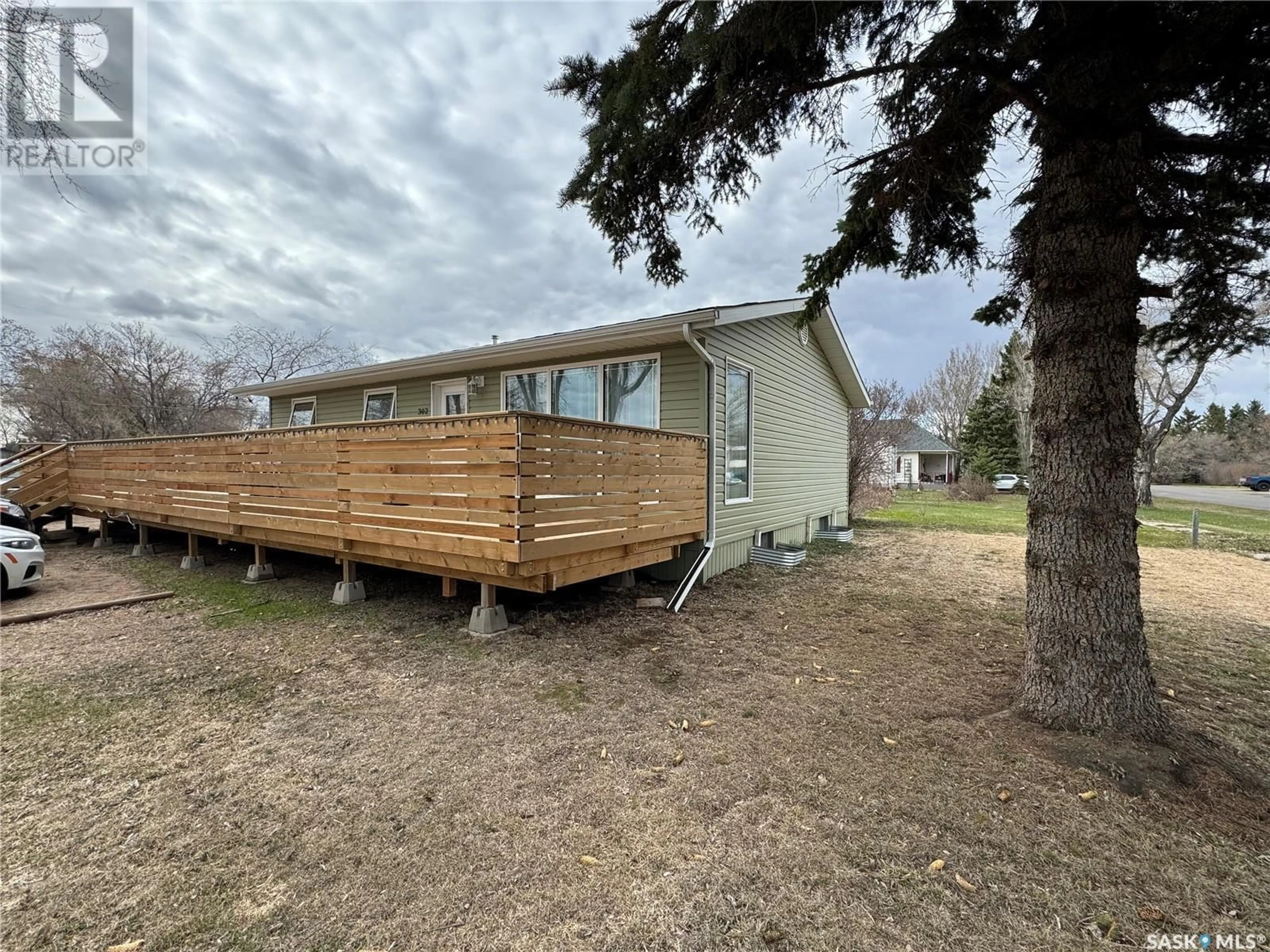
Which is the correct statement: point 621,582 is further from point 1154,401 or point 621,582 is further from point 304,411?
point 1154,401

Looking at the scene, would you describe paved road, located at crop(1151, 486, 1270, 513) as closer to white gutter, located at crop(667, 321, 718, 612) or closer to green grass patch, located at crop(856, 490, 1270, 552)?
green grass patch, located at crop(856, 490, 1270, 552)

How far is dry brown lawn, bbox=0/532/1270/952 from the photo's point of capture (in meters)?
1.81

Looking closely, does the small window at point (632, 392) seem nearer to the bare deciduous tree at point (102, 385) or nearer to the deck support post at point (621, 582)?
the deck support post at point (621, 582)

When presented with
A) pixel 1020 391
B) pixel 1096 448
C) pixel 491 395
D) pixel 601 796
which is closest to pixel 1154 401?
pixel 1020 391

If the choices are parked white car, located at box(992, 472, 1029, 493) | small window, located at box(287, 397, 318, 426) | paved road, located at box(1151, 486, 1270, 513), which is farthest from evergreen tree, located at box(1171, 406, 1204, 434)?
small window, located at box(287, 397, 318, 426)

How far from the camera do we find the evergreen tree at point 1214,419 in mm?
45312

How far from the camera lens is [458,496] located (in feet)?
14.7

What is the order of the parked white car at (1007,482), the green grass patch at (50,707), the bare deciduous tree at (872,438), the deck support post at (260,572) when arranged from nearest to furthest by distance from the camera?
the green grass patch at (50,707) → the deck support post at (260,572) → the bare deciduous tree at (872,438) → the parked white car at (1007,482)

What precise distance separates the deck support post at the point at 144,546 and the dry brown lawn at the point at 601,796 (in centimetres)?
433

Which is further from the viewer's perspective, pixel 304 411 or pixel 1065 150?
pixel 304 411

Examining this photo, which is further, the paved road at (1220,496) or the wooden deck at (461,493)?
the paved road at (1220,496)

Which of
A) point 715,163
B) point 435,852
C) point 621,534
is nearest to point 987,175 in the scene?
point 715,163

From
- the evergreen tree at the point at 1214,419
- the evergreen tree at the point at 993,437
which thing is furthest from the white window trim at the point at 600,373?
the evergreen tree at the point at 1214,419

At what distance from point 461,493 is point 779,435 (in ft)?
19.7
